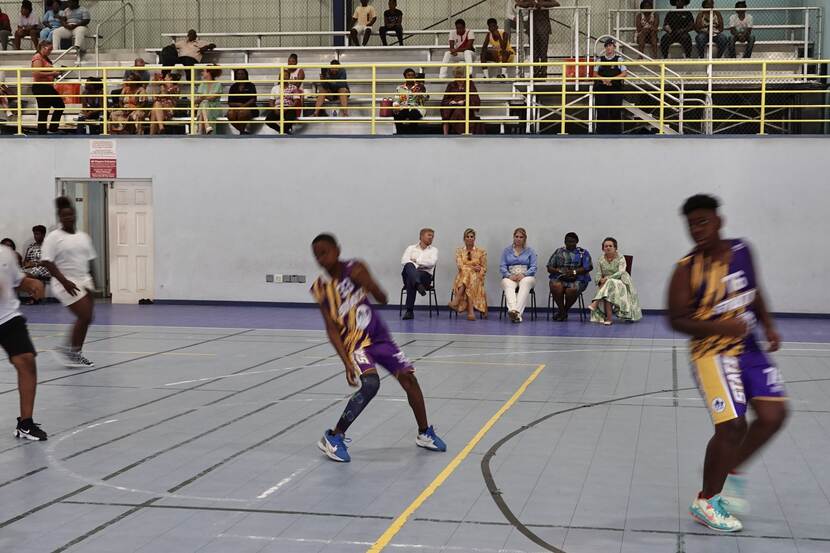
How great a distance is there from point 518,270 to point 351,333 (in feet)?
35.5

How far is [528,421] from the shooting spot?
9359 millimetres

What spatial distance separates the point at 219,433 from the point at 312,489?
79.9 inches

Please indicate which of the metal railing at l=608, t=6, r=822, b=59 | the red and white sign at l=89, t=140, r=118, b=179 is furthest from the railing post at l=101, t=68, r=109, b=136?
the metal railing at l=608, t=6, r=822, b=59

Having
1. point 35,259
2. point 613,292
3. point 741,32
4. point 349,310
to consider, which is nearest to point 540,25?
point 741,32

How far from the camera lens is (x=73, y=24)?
26219 millimetres

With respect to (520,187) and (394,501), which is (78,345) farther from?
(520,187)

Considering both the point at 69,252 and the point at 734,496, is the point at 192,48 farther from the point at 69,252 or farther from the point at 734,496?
the point at 734,496

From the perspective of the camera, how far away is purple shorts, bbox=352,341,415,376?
25.7 feet

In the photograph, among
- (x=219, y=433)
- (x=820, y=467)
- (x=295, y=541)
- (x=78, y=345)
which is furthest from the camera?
(x=78, y=345)

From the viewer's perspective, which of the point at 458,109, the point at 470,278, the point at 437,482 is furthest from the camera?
the point at 458,109

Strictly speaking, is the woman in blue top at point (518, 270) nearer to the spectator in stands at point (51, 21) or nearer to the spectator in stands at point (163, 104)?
the spectator in stands at point (163, 104)

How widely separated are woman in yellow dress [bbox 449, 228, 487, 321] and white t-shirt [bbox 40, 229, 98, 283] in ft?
24.7

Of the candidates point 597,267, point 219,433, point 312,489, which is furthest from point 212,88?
point 312,489

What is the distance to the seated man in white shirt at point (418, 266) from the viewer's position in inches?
723
